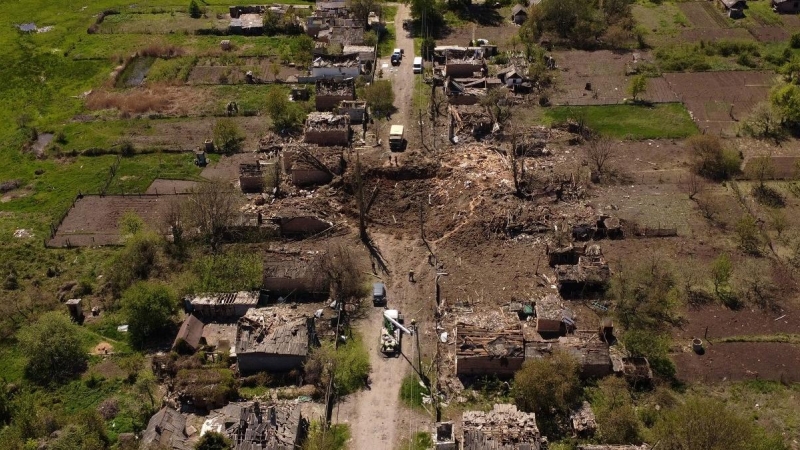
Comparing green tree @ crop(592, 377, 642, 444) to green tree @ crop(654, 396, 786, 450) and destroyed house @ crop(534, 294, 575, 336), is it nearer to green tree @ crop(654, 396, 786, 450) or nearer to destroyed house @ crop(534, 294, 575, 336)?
green tree @ crop(654, 396, 786, 450)

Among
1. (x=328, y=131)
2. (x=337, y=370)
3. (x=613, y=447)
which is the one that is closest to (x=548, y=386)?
(x=613, y=447)

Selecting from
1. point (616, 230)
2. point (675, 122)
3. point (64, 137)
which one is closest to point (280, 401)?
point (616, 230)

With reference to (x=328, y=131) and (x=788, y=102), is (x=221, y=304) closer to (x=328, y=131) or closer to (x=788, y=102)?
(x=328, y=131)

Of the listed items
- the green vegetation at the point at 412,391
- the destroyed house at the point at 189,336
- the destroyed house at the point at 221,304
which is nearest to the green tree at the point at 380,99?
the destroyed house at the point at 221,304

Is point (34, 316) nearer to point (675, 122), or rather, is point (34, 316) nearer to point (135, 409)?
point (135, 409)

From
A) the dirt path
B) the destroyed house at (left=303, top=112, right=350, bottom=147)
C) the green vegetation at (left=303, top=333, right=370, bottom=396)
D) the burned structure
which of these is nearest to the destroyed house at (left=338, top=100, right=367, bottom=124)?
the destroyed house at (left=303, top=112, right=350, bottom=147)
